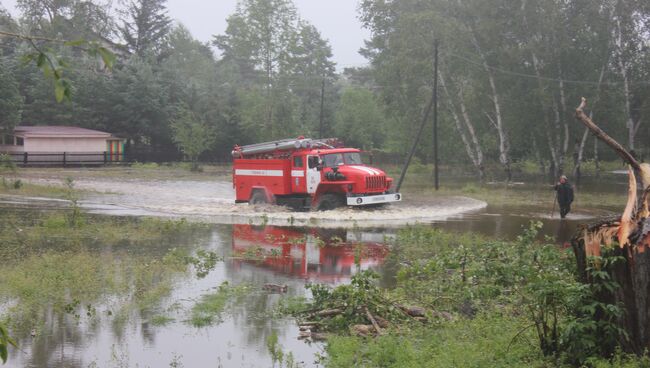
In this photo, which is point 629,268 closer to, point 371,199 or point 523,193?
point 371,199

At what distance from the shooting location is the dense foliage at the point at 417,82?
1769 inches

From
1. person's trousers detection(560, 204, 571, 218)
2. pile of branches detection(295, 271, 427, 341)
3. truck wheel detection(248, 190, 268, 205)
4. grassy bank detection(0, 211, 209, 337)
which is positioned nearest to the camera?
pile of branches detection(295, 271, 427, 341)

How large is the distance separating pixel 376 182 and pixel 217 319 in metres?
16.1

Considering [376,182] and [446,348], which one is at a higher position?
[376,182]

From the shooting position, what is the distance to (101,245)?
1722 centimetres

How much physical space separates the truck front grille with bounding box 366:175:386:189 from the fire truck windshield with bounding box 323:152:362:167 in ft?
4.05

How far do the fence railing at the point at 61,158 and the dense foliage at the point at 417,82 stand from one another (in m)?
2.34

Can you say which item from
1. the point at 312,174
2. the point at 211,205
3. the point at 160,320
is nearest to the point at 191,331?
the point at 160,320

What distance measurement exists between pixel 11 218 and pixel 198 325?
14064mm

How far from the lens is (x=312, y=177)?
86.7 ft

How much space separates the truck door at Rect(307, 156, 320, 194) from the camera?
26125mm

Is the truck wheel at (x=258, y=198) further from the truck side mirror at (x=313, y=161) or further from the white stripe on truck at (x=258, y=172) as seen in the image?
the truck side mirror at (x=313, y=161)

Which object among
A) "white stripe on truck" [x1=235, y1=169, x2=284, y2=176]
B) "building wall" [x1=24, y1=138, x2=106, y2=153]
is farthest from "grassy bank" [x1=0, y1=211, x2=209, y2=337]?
"building wall" [x1=24, y1=138, x2=106, y2=153]

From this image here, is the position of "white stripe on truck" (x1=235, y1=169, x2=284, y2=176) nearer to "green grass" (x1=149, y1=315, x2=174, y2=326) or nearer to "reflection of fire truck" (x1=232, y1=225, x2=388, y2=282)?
"reflection of fire truck" (x1=232, y1=225, x2=388, y2=282)
